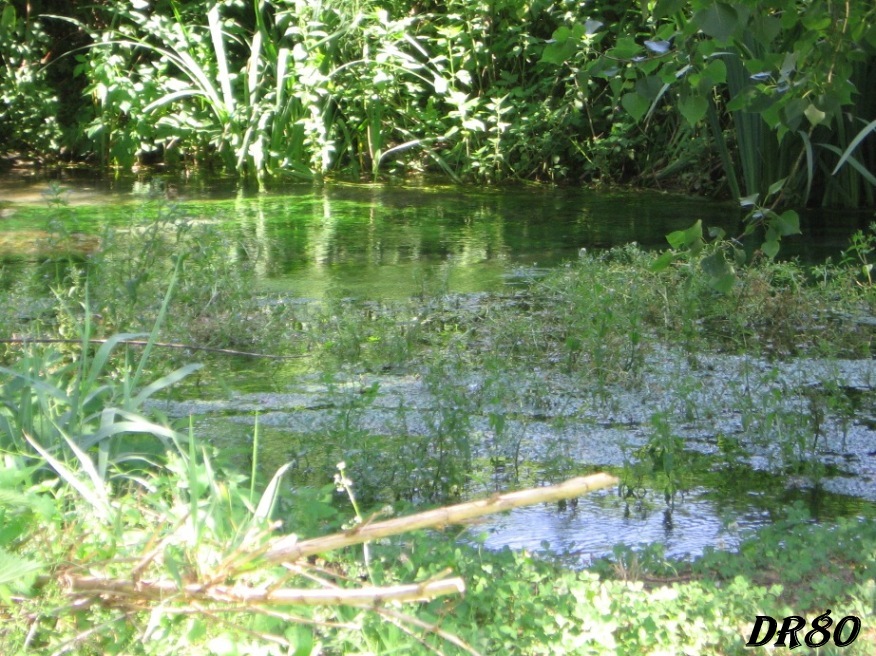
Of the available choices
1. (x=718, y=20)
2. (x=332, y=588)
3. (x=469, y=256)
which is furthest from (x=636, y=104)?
(x=469, y=256)

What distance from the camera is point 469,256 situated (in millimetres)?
6617

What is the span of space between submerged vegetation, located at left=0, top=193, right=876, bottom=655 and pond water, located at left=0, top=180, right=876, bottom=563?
94 mm

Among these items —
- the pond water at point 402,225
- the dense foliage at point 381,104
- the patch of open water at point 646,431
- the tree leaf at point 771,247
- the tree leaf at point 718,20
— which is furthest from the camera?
the dense foliage at point 381,104

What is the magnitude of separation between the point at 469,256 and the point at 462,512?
4939 millimetres

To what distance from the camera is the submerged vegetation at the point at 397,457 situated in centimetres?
217

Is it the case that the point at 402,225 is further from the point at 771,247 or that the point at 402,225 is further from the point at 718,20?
the point at 718,20

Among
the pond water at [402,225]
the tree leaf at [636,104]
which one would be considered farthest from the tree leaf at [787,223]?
the pond water at [402,225]

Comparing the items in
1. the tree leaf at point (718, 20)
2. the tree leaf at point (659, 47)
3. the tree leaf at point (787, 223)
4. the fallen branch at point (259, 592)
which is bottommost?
the fallen branch at point (259, 592)

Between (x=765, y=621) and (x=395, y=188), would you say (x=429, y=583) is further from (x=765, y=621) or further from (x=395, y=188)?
(x=395, y=188)

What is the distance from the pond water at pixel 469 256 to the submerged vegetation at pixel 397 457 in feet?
0.31

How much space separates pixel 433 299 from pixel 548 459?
2.08 m

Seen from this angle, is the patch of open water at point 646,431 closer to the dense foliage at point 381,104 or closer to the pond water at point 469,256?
the pond water at point 469,256

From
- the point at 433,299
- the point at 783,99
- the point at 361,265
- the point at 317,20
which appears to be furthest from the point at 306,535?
the point at 317,20

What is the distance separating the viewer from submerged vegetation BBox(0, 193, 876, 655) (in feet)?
7.13
